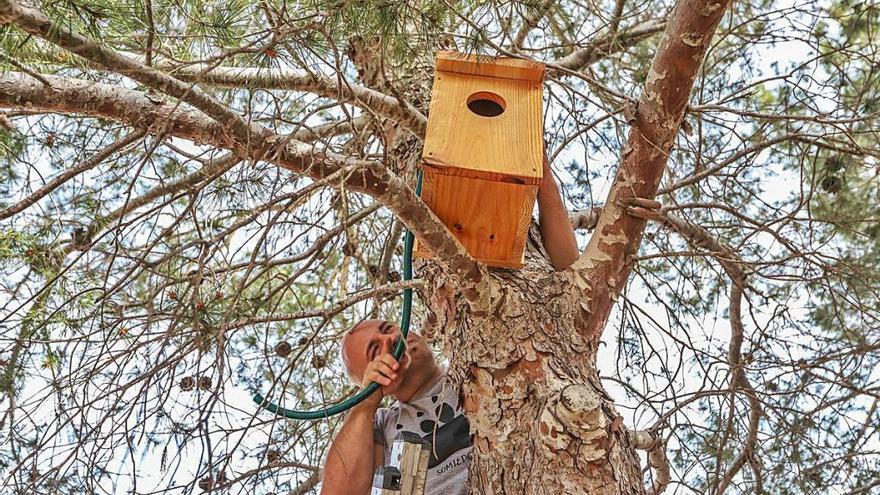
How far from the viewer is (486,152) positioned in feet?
6.17

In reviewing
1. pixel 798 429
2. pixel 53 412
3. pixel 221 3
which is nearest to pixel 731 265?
pixel 798 429

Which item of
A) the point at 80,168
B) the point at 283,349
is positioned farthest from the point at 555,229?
the point at 80,168

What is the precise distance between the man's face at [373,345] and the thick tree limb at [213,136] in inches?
23.5

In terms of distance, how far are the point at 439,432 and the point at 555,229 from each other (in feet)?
1.97

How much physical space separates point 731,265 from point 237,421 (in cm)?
157

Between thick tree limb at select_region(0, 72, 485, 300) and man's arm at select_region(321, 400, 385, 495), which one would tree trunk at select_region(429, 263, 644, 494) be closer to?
thick tree limb at select_region(0, 72, 485, 300)

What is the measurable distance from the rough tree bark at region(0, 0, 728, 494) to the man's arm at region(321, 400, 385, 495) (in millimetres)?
377

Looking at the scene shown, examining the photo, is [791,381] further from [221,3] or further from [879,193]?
[221,3]

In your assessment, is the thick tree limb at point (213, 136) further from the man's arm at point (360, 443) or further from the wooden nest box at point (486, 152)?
the man's arm at point (360, 443)

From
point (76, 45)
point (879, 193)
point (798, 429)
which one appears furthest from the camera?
point (879, 193)

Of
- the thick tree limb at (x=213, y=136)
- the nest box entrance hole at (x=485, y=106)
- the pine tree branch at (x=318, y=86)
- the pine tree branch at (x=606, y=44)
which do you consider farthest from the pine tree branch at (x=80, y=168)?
the pine tree branch at (x=606, y=44)

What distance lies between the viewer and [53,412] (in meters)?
2.29

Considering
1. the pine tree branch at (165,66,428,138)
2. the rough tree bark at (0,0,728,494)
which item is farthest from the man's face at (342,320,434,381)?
the pine tree branch at (165,66,428,138)

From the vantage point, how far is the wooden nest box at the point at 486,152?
1853mm
